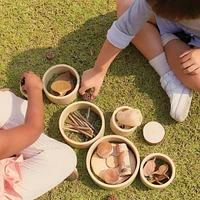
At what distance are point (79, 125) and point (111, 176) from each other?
0.27 m

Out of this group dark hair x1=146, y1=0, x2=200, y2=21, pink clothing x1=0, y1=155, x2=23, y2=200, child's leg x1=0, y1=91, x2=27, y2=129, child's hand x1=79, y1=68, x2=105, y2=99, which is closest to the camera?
dark hair x1=146, y1=0, x2=200, y2=21

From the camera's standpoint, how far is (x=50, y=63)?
6.31 feet

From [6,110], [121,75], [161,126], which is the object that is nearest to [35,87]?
[6,110]

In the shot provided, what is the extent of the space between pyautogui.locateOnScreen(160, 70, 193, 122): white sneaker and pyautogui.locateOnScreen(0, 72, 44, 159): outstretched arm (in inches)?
21.3

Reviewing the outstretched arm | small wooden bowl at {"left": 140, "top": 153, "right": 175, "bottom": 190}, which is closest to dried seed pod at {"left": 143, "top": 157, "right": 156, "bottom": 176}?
small wooden bowl at {"left": 140, "top": 153, "right": 175, "bottom": 190}

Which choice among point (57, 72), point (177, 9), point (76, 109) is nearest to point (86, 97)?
point (76, 109)

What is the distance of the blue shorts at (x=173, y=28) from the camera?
67.9 inches

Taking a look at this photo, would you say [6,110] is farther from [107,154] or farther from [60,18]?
[60,18]

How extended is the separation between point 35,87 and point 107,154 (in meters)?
0.39

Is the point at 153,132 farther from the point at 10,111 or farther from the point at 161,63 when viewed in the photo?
the point at 10,111

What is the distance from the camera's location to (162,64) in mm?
1819

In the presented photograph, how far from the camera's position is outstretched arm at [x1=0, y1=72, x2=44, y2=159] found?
132 cm

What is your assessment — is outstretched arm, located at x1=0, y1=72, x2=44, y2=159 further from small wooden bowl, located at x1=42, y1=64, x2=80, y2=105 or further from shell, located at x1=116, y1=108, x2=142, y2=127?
shell, located at x1=116, y1=108, x2=142, y2=127

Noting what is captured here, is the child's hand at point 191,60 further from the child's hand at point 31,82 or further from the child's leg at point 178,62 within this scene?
the child's hand at point 31,82
